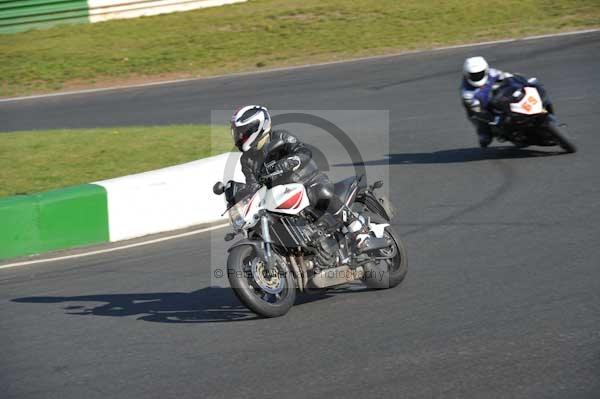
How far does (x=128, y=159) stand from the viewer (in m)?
12.7

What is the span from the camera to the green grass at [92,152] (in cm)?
1184

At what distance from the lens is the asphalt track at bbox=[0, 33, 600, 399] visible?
5594 millimetres

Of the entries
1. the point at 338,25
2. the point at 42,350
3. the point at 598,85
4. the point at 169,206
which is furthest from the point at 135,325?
the point at 338,25

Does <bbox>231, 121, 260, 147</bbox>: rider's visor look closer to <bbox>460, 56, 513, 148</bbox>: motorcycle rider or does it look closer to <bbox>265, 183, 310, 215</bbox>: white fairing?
<bbox>265, 183, 310, 215</bbox>: white fairing

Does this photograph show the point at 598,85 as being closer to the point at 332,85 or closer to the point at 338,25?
the point at 332,85

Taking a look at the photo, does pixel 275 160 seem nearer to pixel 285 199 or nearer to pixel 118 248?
pixel 285 199

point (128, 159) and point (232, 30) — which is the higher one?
point (232, 30)

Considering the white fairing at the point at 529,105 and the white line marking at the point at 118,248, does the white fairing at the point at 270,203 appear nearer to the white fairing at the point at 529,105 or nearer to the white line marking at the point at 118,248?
the white line marking at the point at 118,248

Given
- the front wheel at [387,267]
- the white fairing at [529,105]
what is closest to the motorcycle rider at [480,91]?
the white fairing at [529,105]

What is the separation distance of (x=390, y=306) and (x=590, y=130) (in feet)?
24.2

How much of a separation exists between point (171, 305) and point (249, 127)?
1.69m

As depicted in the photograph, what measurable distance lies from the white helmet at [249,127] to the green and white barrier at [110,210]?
11.6ft

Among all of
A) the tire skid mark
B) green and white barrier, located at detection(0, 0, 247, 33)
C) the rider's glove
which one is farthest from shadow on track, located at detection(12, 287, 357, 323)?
green and white barrier, located at detection(0, 0, 247, 33)

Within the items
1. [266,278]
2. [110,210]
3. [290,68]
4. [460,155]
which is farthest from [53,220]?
[290,68]
